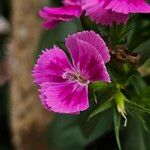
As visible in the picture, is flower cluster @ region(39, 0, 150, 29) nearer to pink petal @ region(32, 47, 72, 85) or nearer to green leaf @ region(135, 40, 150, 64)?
pink petal @ region(32, 47, 72, 85)

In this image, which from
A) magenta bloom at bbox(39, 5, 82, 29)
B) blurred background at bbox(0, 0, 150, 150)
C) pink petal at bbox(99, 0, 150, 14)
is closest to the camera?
pink petal at bbox(99, 0, 150, 14)

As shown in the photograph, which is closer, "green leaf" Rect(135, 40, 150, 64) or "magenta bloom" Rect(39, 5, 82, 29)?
"magenta bloom" Rect(39, 5, 82, 29)

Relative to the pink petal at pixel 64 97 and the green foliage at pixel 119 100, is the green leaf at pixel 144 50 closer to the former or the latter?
the green foliage at pixel 119 100

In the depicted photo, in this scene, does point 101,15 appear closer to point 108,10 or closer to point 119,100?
point 108,10

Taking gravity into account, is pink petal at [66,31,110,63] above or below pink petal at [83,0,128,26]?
below

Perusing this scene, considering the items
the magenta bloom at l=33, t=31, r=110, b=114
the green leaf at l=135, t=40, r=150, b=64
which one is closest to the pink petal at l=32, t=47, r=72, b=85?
the magenta bloom at l=33, t=31, r=110, b=114

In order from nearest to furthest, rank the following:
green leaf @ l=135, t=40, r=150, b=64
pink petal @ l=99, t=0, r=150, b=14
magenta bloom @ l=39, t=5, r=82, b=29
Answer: pink petal @ l=99, t=0, r=150, b=14 < magenta bloom @ l=39, t=5, r=82, b=29 < green leaf @ l=135, t=40, r=150, b=64

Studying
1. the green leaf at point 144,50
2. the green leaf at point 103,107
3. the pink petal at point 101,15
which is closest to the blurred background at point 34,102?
the green leaf at point 144,50

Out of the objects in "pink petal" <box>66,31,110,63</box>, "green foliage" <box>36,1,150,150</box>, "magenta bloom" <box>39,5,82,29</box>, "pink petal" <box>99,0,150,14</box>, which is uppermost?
"magenta bloom" <box>39,5,82,29</box>
